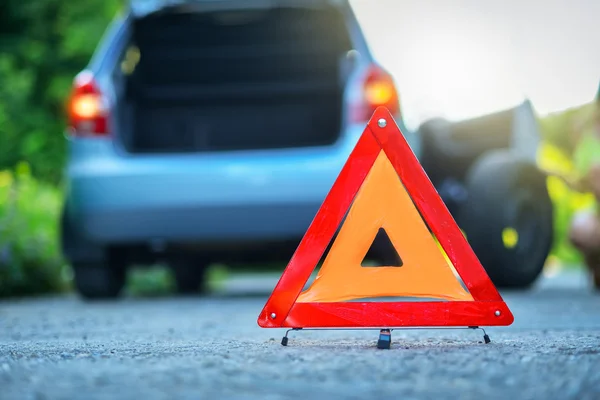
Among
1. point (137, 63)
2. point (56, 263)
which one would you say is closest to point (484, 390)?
point (137, 63)

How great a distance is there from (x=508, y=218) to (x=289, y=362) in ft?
12.5

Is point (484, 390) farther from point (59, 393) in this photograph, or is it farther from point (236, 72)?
point (236, 72)

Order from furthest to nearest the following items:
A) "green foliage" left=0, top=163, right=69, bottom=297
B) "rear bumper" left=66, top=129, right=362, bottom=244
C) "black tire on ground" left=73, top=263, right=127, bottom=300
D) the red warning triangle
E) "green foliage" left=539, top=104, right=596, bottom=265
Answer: "green foliage" left=539, top=104, right=596, bottom=265, "green foliage" left=0, top=163, right=69, bottom=297, "black tire on ground" left=73, top=263, right=127, bottom=300, "rear bumper" left=66, top=129, right=362, bottom=244, the red warning triangle

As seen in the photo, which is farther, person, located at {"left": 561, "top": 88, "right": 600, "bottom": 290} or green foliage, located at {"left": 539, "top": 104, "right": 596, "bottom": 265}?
green foliage, located at {"left": 539, "top": 104, "right": 596, "bottom": 265}

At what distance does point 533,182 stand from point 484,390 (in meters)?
4.53

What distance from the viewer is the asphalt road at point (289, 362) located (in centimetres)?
236

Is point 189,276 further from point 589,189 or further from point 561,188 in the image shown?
point 561,188

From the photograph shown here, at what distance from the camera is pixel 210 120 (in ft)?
22.7

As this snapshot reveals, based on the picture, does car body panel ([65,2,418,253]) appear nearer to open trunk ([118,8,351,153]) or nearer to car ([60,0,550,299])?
car ([60,0,550,299])

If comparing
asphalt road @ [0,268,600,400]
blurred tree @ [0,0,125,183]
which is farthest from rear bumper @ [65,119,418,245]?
blurred tree @ [0,0,125,183]

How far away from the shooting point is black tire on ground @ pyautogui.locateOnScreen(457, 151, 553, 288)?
6.30 meters

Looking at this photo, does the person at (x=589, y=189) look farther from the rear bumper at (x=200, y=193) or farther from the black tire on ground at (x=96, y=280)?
the black tire on ground at (x=96, y=280)

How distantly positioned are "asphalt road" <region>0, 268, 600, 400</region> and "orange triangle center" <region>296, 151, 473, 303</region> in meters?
0.19

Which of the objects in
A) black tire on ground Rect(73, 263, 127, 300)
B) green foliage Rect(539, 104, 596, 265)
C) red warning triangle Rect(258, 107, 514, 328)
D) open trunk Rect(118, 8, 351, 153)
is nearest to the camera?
red warning triangle Rect(258, 107, 514, 328)
